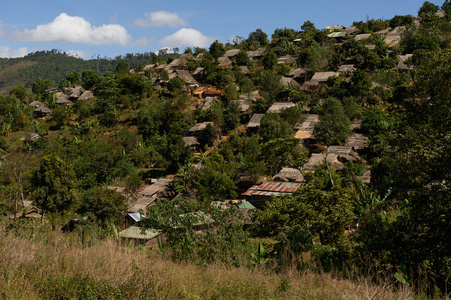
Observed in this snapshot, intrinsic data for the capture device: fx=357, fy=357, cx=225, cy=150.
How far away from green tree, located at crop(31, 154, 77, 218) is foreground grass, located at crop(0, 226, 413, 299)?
13846 mm

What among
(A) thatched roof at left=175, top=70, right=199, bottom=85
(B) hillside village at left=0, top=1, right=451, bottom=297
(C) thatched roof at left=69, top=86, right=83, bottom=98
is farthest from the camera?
(C) thatched roof at left=69, top=86, right=83, bottom=98

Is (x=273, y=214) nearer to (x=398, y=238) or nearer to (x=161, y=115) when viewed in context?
(x=398, y=238)

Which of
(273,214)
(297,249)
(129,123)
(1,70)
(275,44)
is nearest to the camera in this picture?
(297,249)

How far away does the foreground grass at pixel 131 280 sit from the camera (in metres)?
4.27

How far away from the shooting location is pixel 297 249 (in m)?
7.68

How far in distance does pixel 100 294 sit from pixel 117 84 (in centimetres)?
4199

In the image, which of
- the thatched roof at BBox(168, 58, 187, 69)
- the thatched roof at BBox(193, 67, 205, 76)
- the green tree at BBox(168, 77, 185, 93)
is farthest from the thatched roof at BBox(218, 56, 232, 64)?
the green tree at BBox(168, 77, 185, 93)

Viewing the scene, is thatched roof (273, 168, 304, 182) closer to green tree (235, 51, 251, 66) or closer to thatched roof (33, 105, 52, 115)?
green tree (235, 51, 251, 66)

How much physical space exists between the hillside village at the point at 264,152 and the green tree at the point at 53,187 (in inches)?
2.8

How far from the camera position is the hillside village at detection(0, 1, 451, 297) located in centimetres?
708

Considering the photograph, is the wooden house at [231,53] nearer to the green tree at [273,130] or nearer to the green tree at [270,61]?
the green tree at [270,61]

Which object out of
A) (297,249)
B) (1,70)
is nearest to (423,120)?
(297,249)

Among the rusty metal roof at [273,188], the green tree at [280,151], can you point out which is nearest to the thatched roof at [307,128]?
the green tree at [280,151]

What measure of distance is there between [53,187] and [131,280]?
1557cm
